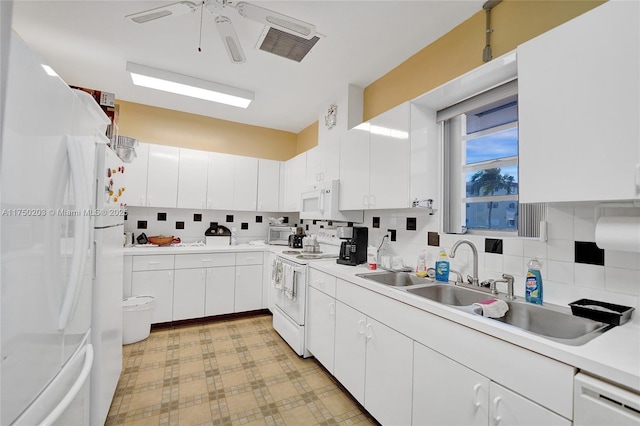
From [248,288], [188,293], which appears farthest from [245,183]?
[188,293]

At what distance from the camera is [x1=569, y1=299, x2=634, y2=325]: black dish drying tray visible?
110cm

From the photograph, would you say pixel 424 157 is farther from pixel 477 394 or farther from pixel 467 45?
pixel 477 394

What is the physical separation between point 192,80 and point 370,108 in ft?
6.03

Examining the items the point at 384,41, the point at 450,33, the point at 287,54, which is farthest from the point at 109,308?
the point at 450,33

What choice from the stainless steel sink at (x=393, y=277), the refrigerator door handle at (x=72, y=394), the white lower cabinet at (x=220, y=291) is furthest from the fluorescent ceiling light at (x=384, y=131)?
the white lower cabinet at (x=220, y=291)

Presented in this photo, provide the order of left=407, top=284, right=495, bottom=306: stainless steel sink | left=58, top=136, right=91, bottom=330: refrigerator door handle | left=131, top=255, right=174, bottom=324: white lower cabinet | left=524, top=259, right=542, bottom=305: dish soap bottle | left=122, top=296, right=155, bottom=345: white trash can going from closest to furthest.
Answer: left=58, top=136, right=91, bottom=330: refrigerator door handle
left=524, top=259, right=542, bottom=305: dish soap bottle
left=407, top=284, right=495, bottom=306: stainless steel sink
left=122, top=296, right=155, bottom=345: white trash can
left=131, top=255, right=174, bottom=324: white lower cabinet

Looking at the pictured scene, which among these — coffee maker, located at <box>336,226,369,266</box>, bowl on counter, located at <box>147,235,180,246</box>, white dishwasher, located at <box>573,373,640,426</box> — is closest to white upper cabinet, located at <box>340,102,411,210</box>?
coffee maker, located at <box>336,226,369,266</box>

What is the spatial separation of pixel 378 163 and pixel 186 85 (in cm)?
210

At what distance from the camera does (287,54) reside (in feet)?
7.47

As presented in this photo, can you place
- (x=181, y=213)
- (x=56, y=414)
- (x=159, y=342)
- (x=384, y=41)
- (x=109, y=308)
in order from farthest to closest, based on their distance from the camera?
(x=181, y=213) < (x=159, y=342) < (x=384, y=41) < (x=109, y=308) < (x=56, y=414)

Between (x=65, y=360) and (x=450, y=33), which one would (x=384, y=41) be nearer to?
(x=450, y=33)

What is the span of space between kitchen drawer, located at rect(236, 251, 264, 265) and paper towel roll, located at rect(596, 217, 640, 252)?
3188 millimetres

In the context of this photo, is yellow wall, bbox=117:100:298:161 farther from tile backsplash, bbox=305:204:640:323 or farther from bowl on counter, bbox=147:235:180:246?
tile backsplash, bbox=305:204:640:323

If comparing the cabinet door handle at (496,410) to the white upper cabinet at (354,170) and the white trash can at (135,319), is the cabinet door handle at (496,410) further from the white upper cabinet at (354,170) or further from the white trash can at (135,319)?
Result: the white trash can at (135,319)
